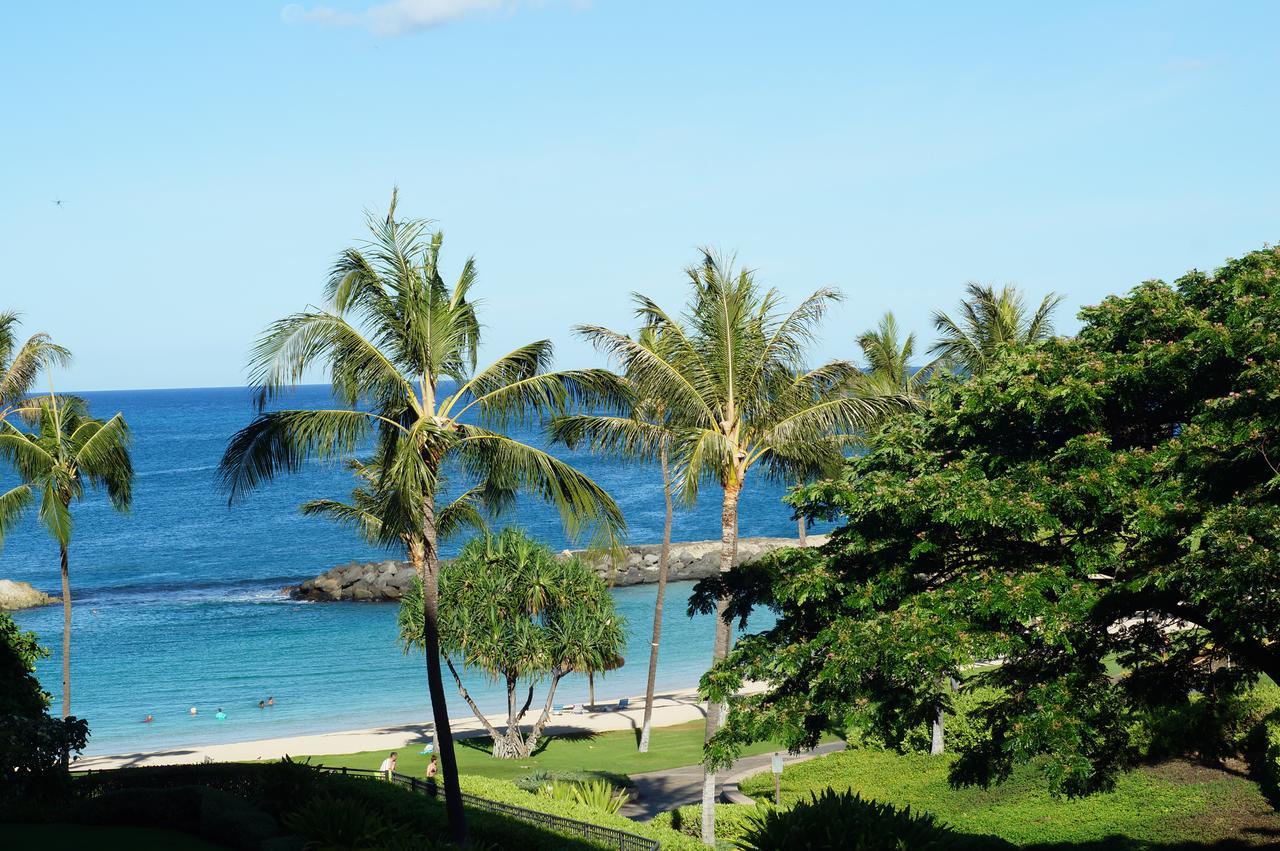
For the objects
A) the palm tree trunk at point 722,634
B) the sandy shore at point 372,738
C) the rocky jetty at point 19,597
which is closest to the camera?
the palm tree trunk at point 722,634

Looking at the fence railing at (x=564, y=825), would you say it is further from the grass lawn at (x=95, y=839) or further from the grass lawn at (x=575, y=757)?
the grass lawn at (x=575, y=757)

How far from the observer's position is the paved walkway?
88.6 ft

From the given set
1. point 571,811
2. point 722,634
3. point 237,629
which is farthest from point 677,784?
point 237,629

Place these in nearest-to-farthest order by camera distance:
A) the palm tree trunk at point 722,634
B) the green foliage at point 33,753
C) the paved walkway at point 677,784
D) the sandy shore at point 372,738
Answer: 1. the green foliage at point 33,753
2. the palm tree trunk at point 722,634
3. the paved walkway at point 677,784
4. the sandy shore at point 372,738

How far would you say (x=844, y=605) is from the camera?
14430 mm

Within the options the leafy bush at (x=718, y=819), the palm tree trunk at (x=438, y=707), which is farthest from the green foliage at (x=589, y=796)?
the palm tree trunk at (x=438, y=707)

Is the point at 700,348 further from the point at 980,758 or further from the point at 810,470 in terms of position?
the point at 980,758

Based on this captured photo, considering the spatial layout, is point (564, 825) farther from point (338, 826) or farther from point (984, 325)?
point (984, 325)

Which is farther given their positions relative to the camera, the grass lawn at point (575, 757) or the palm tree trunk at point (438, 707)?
the grass lawn at point (575, 757)

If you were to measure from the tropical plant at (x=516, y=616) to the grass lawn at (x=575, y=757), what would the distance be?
139 cm

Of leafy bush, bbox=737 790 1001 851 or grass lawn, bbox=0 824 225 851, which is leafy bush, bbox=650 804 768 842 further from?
leafy bush, bbox=737 790 1001 851

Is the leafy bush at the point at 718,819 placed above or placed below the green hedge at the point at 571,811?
below

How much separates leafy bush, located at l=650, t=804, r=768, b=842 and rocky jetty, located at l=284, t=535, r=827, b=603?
4390cm

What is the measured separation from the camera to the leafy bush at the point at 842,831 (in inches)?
459
